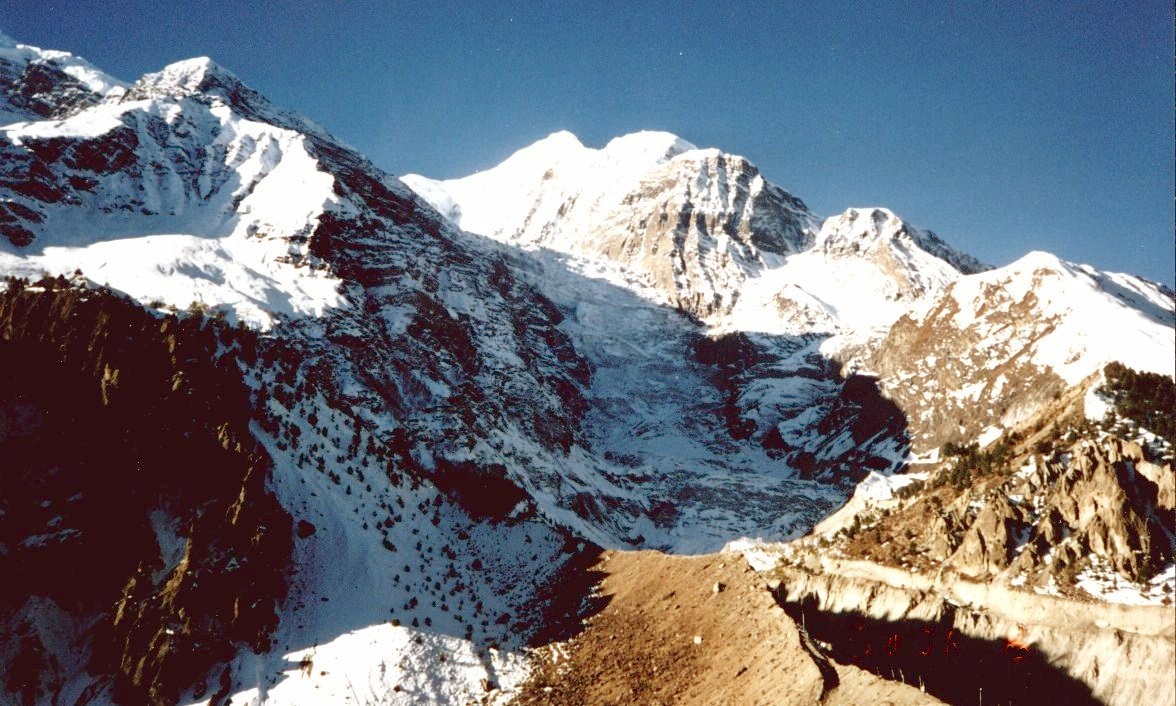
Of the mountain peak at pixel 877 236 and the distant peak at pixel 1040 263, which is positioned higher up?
the mountain peak at pixel 877 236

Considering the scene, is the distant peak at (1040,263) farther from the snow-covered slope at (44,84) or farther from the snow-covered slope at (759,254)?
the snow-covered slope at (44,84)

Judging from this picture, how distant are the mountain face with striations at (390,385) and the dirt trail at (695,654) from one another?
95.2 inches

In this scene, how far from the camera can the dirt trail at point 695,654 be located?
1530 cm

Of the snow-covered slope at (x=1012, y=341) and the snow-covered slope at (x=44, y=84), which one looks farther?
the snow-covered slope at (x=44, y=84)

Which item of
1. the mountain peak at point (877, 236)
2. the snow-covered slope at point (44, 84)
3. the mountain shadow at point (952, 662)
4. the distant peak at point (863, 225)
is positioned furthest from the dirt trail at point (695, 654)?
the distant peak at point (863, 225)

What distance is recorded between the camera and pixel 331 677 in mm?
23391

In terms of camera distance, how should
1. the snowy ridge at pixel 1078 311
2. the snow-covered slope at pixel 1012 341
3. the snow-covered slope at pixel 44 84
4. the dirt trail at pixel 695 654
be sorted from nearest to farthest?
the dirt trail at pixel 695 654, the snowy ridge at pixel 1078 311, the snow-covered slope at pixel 1012 341, the snow-covered slope at pixel 44 84

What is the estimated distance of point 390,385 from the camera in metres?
65.6

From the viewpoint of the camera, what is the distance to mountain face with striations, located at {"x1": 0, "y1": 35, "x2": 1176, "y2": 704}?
81.0 feet

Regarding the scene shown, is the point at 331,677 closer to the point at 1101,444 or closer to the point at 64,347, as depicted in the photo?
the point at 64,347

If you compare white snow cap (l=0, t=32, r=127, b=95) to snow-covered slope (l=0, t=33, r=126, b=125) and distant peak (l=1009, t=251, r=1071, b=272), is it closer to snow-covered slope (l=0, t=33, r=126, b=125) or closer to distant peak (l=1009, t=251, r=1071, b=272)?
snow-covered slope (l=0, t=33, r=126, b=125)

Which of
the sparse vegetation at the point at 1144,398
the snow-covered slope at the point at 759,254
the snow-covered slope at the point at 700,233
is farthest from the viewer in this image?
the snow-covered slope at the point at 700,233

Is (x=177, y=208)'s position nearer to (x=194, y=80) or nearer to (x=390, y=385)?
(x=390, y=385)

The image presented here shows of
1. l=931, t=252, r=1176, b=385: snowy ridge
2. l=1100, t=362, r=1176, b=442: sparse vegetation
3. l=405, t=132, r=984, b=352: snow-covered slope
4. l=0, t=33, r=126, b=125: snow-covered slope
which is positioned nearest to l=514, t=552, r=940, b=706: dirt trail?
l=1100, t=362, r=1176, b=442: sparse vegetation
